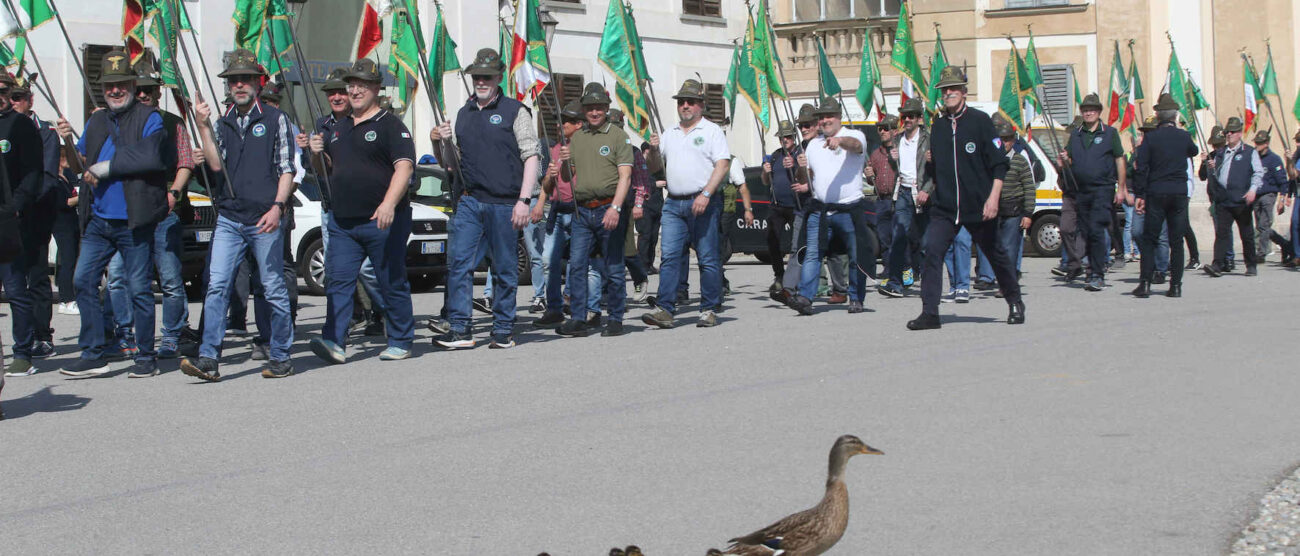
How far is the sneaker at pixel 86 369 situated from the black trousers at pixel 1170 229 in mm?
9138

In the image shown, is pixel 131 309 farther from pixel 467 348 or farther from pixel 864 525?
pixel 864 525

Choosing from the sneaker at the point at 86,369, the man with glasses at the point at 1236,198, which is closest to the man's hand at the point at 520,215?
the sneaker at the point at 86,369

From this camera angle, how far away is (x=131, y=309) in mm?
10523

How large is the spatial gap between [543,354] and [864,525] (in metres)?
5.45

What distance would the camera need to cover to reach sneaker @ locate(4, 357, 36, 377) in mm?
10234

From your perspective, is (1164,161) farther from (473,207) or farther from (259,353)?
(259,353)

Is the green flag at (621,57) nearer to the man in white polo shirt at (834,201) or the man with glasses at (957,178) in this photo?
the man in white polo shirt at (834,201)

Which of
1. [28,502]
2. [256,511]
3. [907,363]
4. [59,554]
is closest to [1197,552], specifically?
[256,511]

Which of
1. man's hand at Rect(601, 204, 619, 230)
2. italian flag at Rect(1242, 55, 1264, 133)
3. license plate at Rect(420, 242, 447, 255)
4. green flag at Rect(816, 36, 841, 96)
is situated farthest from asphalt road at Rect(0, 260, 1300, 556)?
italian flag at Rect(1242, 55, 1264, 133)

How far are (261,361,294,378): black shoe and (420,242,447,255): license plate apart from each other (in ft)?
25.3

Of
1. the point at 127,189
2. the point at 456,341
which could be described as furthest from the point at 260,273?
the point at 456,341

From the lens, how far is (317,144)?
1055 cm

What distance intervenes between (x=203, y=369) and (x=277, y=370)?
0.45 meters

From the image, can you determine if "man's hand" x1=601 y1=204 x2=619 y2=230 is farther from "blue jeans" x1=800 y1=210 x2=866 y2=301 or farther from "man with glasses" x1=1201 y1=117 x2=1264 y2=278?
"man with glasses" x1=1201 y1=117 x2=1264 y2=278
